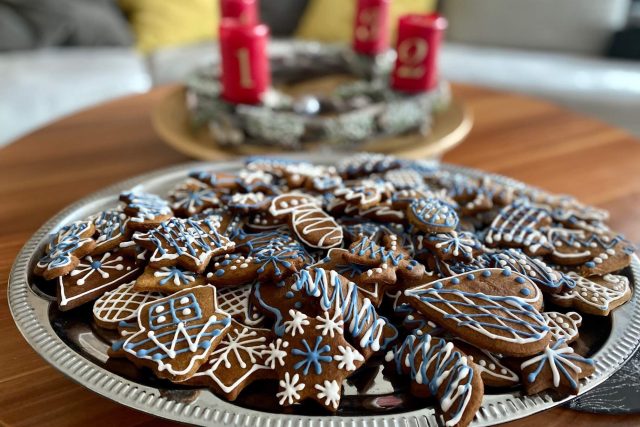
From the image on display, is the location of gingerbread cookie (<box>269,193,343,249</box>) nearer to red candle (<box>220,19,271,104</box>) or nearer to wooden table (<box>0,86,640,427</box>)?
wooden table (<box>0,86,640,427</box>)

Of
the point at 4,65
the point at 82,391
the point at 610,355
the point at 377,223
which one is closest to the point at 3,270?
the point at 82,391

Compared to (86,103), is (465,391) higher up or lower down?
higher up

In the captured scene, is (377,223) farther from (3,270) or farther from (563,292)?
(3,270)

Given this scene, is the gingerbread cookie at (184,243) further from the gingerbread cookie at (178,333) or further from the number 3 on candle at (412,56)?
the number 3 on candle at (412,56)

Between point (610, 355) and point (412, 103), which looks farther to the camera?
point (412, 103)

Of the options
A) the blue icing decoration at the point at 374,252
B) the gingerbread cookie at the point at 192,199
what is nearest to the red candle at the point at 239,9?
the gingerbread cookie at the point at 192,199

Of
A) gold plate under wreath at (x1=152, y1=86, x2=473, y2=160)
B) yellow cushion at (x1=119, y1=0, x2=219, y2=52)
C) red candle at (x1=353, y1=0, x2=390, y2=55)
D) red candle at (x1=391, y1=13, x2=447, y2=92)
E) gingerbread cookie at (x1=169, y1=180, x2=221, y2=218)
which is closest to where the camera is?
gingerbread cookie at (x1=169, y1=180, x2=221, y2=218)

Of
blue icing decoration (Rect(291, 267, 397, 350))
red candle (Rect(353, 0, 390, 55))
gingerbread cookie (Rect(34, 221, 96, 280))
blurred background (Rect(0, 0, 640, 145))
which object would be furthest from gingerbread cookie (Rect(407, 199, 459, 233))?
blurred background (Rect(0, 0, 640, 145))
